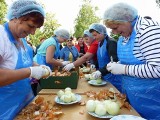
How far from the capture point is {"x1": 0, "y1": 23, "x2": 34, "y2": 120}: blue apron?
1.60 metres

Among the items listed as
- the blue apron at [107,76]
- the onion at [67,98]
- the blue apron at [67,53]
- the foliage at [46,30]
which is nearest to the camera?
the onion at [67,98]

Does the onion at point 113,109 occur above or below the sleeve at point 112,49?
below

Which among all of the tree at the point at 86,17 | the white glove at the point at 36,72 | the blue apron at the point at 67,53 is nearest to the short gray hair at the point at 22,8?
the white glove at the point at 36,72

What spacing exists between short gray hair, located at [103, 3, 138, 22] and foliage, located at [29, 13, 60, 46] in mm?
11846

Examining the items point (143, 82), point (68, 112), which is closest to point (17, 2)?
point (68, 112)

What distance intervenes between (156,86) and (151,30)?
1.66ft

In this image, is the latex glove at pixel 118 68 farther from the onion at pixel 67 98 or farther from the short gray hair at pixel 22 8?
the short gray hair at pixel 22 8

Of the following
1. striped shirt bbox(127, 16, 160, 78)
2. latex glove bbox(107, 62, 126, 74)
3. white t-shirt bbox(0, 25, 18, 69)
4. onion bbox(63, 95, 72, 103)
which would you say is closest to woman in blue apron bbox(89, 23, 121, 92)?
latex glove bbox(107, 62, 126, 74)

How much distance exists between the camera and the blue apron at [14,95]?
1.60 metres

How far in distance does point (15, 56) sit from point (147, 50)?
1087 mm

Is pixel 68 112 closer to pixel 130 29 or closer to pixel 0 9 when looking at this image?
pixel 130 29

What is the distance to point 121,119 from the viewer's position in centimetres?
132

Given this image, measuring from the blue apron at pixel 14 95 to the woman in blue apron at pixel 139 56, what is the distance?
87 centimetres

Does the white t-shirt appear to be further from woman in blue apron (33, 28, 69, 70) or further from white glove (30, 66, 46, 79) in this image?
woman in blue apron (33, 28, 69, 70)
